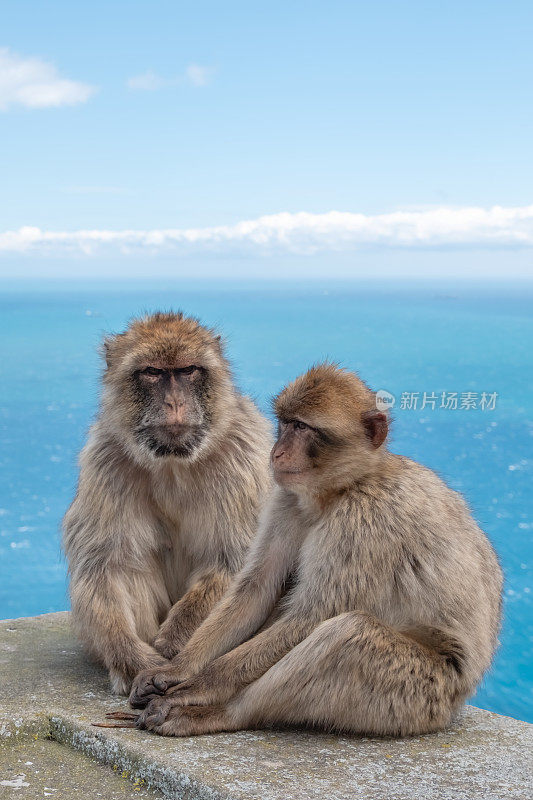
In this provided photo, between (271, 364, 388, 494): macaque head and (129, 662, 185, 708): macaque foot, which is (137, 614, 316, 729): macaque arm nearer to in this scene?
(129, 662, 185, 708): macaque foot

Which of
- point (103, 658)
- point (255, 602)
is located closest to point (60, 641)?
point (103, 658)

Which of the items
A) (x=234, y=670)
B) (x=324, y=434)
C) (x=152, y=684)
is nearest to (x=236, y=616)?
(x=234, y=670)

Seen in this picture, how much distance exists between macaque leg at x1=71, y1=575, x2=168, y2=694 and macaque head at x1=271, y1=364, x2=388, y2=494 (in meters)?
0.91

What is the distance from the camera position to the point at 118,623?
11.8 ft

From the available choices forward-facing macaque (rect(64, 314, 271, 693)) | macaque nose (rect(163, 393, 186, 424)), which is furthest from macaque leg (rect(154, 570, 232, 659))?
macaque nose (rect(163, 393, 186, 424))

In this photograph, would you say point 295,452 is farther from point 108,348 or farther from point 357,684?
point 108,348

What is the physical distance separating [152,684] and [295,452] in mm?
968

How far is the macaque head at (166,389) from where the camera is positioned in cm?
341

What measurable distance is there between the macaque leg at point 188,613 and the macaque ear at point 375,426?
905mm

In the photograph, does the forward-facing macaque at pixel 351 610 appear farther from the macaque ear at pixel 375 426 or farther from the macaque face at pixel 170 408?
the macaque face at pixel 170 408

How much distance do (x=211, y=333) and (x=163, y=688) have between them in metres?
1.37

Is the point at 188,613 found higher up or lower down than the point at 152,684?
higher up

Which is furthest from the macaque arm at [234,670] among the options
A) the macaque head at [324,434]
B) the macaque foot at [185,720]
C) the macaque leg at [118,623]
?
the macaque head at [324,434]

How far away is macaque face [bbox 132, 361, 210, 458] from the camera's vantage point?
3398 mm
